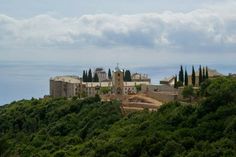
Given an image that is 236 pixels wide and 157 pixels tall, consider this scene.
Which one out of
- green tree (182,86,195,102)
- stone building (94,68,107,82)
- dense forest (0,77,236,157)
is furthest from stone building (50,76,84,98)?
green tree (182,86,195,102)

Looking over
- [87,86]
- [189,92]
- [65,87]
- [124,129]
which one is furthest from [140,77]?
[124,129]

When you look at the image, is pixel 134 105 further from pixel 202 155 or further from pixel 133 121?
pixel 202 155

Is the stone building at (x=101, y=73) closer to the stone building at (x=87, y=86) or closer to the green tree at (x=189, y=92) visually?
the stone building at (x=87, y=86)

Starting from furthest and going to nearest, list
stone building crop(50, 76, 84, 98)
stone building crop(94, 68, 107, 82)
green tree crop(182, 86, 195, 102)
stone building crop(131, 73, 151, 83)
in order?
stone building crop(94, 68, 107, 82), stone building crop(131, 73, 151, 83), stone building crop(50, 76, 84, 98), green tree crop(182, 86, 195, 102)

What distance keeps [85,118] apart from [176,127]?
1500 cm

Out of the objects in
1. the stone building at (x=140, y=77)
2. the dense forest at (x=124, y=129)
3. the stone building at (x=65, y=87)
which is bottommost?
the dense forest at (x=124, y=129)

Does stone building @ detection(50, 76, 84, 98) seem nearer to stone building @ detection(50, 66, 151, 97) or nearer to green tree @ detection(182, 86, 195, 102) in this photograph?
stone building @ detection(50, 66, 151, 97)

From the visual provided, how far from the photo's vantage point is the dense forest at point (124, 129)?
2820 cm

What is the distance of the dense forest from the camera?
2820 centimetres

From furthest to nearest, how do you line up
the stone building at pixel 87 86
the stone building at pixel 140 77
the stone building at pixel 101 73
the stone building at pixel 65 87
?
1. the stone building at pixel 101 73
2. the stone building at pixel 140 77
3. the stone building at pixel 65 87
4. the stone building at pixel 87 86

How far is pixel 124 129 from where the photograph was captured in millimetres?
36844

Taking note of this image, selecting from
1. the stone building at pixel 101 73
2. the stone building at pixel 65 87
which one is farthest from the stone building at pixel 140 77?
the stone building at pixel 65 87

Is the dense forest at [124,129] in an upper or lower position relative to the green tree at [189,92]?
lower

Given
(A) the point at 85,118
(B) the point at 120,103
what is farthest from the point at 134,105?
(A) the point at 85,118
